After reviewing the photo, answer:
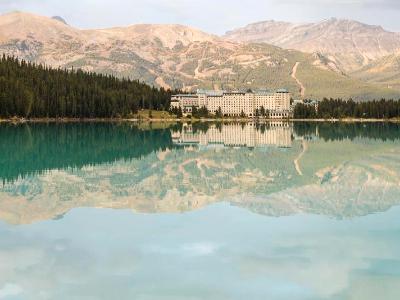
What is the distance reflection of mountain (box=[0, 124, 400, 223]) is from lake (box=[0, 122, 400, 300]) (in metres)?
0.11

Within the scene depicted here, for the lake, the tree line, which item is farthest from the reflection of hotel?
the tree line

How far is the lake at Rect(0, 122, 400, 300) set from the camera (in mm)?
17672

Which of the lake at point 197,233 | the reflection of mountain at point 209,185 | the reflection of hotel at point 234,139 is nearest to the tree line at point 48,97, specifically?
the reflection of hotel at point 234,139

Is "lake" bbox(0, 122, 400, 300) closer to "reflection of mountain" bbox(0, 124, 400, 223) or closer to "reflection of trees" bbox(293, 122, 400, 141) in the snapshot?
"reflection of mountain" bbox(0, 124, 400, 223)

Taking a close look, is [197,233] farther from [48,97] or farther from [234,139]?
[48,97]

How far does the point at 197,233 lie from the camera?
983 inches

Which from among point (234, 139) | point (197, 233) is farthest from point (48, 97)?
point (197, 233)

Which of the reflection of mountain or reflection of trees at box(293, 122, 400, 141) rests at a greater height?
the reflection of mountain

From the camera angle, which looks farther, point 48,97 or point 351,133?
point 48,97

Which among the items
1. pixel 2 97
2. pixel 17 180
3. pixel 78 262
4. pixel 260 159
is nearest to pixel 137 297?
pixel 78 262

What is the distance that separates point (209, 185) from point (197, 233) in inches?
663

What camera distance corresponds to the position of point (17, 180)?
4206cm

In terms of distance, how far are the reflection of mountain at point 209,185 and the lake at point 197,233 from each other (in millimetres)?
112

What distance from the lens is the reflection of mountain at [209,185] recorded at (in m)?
32.3
